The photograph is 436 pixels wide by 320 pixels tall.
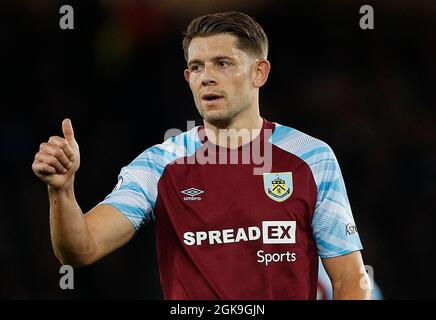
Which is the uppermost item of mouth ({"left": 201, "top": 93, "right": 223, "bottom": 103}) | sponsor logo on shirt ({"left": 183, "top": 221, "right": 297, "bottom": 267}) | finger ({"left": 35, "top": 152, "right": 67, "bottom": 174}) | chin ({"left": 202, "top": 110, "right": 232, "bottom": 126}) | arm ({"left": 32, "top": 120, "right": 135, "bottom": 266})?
mouth ({"left": 201, "top": 93, "right": 223, "bottom": 103})

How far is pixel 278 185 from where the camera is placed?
14.7ft

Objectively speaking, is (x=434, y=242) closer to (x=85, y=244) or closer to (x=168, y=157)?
(x=168, y=157)

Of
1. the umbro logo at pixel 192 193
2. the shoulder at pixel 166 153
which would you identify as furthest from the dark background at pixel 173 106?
the umbro logo at pixel 192 193

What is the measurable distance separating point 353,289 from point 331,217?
15.3 inches

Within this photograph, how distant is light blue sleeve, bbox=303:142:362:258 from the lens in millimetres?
4406

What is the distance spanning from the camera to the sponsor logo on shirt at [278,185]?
4.46 m

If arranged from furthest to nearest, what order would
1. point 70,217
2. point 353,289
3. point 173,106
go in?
point 173,106 → point 353,289 → point 70,217

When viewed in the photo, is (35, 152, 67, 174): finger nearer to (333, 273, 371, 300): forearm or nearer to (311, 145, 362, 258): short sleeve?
(311, 145, 362, 258): short sleeve

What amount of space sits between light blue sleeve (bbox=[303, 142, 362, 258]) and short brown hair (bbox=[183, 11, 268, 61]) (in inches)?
30.4

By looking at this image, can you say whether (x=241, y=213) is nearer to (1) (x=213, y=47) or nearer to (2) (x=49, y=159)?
(1) (x=213, y=47)

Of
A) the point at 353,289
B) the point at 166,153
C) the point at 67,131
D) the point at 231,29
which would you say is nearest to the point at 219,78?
the point at 231,29

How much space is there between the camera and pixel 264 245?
4340mm

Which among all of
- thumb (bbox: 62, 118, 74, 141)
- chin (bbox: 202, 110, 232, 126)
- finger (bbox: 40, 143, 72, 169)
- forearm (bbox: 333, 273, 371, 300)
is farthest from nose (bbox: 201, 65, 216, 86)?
forearm (bbox: 333, 273, 371, 300)

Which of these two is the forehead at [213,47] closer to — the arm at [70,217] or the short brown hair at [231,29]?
the short brown hair at [231,29]
